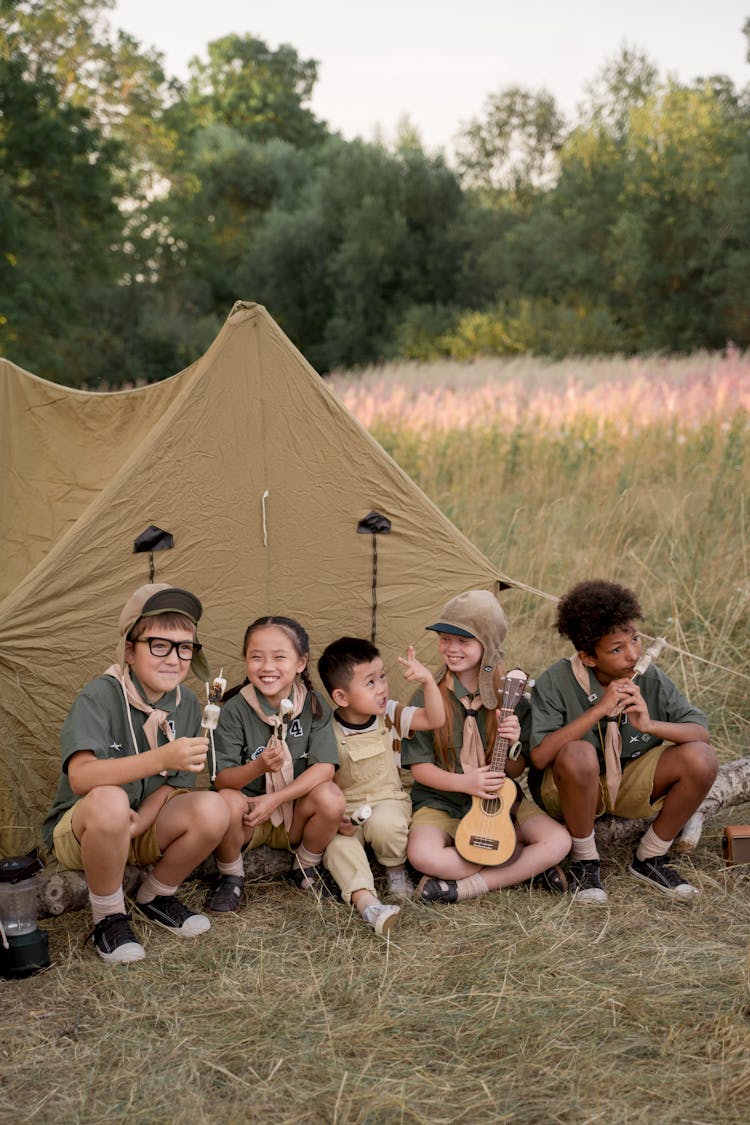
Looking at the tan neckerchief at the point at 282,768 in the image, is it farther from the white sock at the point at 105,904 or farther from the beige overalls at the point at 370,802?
the white sock at the point at 105,904

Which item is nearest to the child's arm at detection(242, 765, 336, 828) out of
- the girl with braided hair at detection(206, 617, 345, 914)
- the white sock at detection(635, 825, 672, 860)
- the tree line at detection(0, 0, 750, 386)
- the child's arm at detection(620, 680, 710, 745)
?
the girl with braided hair at detection(206, 617, 345, 914)

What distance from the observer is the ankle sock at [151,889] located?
3240mm

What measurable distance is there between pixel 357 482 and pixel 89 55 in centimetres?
2605

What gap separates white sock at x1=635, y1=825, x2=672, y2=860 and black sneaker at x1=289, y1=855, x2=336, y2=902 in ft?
3.46

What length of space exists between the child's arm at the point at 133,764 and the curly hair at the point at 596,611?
1.31 m

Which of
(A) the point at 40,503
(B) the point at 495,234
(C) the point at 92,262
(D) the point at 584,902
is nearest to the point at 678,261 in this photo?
(B) the point at 495,234

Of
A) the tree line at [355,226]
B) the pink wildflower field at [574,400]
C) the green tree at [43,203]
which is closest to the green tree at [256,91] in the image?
the tree line at [355,226]

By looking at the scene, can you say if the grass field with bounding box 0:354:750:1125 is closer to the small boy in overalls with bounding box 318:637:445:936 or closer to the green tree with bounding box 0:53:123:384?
the small boy in overalls with bounding box 318:637:445:936

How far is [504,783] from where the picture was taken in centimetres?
347

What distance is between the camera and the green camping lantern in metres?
2.94

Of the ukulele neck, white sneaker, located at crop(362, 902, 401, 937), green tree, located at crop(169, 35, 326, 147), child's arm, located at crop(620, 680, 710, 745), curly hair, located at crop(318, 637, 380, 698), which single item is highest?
green tree, located at crop(169, 35, 326, 147)

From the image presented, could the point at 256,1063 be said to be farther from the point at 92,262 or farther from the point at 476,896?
the point at 92,262

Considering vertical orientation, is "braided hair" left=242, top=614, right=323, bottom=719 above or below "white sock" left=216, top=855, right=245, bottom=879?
above

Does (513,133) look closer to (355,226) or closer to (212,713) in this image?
(355,226)
